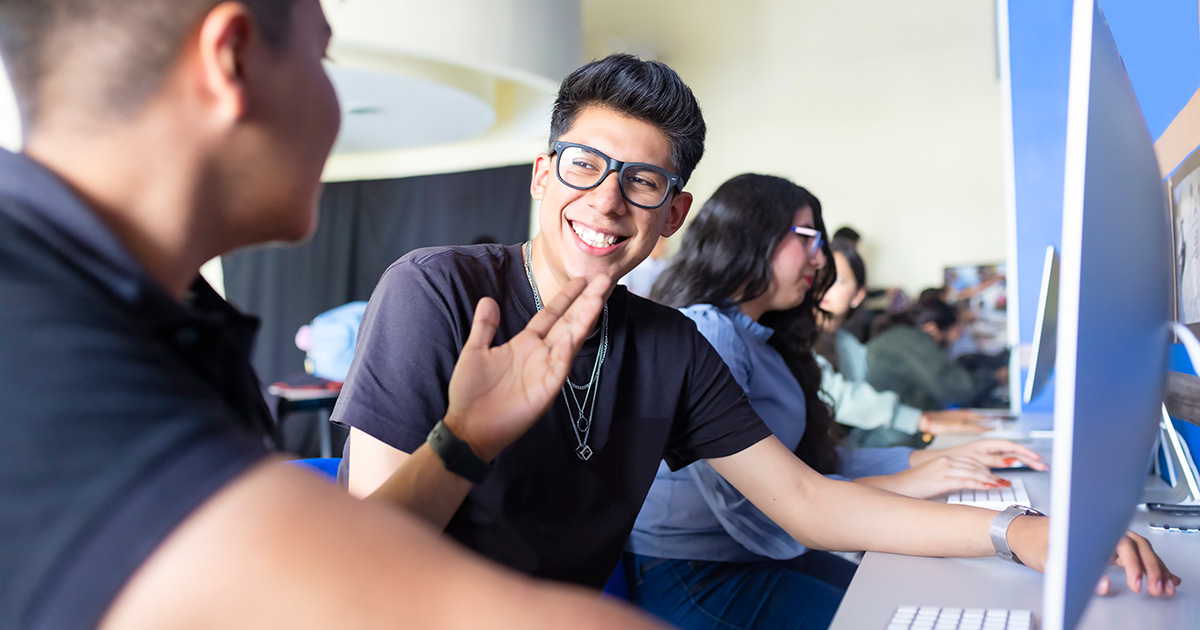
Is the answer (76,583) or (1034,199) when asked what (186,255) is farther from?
(1034,199)

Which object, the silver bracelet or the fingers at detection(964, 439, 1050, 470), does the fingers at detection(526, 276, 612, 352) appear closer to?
the silver bracelet

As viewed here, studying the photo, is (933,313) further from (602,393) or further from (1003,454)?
(602,393)

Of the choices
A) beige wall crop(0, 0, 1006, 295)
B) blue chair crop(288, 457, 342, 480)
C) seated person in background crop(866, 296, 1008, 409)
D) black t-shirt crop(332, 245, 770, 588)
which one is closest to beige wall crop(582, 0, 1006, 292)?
beige wall crop(0, 0, 1006, 295)

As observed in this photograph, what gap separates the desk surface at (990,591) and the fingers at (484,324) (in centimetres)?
47

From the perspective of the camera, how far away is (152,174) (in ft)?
1.60

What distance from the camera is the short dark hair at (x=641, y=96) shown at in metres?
1.23

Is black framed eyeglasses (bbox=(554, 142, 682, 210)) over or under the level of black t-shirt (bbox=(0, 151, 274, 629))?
over

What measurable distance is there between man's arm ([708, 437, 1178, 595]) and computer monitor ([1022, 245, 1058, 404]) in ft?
1.85

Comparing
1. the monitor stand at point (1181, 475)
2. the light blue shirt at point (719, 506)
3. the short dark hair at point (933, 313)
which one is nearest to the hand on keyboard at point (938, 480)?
the light blue shirt at point (719, 506)

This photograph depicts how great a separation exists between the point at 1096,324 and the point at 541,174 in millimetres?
945

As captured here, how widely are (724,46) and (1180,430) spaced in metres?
4.77

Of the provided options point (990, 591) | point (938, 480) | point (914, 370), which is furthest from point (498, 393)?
point (914, 370)

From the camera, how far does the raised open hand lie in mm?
803

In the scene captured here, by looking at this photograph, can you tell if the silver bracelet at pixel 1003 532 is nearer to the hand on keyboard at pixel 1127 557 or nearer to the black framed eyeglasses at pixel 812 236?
the hand on keyboard at pixel 1127 557
